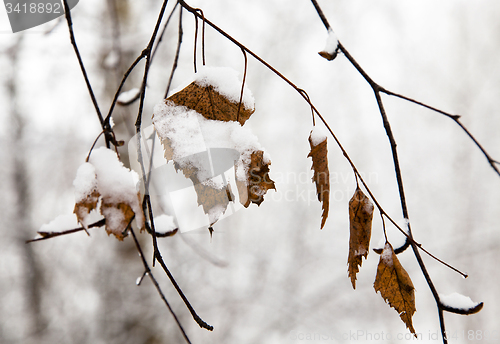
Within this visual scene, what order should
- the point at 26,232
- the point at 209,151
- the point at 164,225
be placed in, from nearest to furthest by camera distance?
1. the point at 209,151
2. the point at 164,225
3. the point at 26,232

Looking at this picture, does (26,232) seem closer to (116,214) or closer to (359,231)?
(116,214)

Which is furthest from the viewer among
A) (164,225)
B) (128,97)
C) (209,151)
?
(128,97)

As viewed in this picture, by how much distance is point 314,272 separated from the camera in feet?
9.27

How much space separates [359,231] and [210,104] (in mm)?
213

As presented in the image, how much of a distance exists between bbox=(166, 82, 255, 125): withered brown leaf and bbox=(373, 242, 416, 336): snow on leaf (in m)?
0.23

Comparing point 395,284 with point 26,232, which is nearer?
point 395,284

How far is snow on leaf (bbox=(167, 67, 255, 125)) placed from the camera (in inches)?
11.3

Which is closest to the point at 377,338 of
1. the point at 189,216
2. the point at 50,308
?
the point at 189,216

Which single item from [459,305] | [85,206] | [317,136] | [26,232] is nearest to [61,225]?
[85,206]

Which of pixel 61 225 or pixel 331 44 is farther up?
pixel 331 44

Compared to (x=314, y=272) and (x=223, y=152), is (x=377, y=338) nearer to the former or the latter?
(x=314, y=272)

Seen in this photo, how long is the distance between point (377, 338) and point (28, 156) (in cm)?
378

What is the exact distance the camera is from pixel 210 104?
0.29m

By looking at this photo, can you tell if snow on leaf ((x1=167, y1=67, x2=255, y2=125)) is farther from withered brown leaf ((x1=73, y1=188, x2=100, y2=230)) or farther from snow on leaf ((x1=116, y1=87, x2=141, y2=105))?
snow on leaf ((x1=116, y1=87, x2=141, y2=105))
